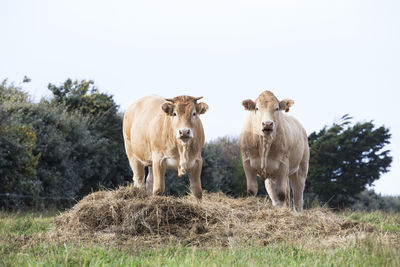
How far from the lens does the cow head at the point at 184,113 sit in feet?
25.7

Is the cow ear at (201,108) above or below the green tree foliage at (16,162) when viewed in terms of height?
above

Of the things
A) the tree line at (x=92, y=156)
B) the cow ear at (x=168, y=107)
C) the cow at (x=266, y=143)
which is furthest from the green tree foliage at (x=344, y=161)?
the cow ear at (x=168, y=107)

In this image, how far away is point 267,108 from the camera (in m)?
9.56

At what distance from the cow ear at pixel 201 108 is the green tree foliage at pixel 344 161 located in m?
13.6

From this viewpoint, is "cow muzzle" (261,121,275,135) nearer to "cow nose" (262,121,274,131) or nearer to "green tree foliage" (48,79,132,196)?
"cow nose" (262,121,274,131)

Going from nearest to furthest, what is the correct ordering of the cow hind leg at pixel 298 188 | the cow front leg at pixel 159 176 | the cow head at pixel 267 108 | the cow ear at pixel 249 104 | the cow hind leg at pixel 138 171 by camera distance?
the cow front leg at pixel 159 176 → the cow head at pixel 267 108 → the cow ear at pixel 249 104 → the cow hind leg at pixel 138 171 → the cow hind leg at pixel 298 188

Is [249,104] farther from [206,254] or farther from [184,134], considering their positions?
[206,254]

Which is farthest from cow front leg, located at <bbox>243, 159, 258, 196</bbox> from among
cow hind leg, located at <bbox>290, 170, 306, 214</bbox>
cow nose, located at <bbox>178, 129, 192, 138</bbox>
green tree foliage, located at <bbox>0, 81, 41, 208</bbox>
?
green tree foliage, located at <bbox>0, 81, 41, 208</bbox>

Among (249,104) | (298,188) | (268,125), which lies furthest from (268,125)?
(298,188)

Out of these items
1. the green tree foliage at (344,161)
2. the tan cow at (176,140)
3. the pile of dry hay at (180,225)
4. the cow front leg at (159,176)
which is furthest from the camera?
the green tree foliage at (344,161)

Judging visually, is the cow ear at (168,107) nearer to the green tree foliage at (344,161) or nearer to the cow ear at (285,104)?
the cow ear at (285,104)

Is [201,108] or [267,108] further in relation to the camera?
[267,108]

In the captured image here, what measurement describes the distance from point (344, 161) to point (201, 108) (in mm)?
15131

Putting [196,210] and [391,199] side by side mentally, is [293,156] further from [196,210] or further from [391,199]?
[391,199]
